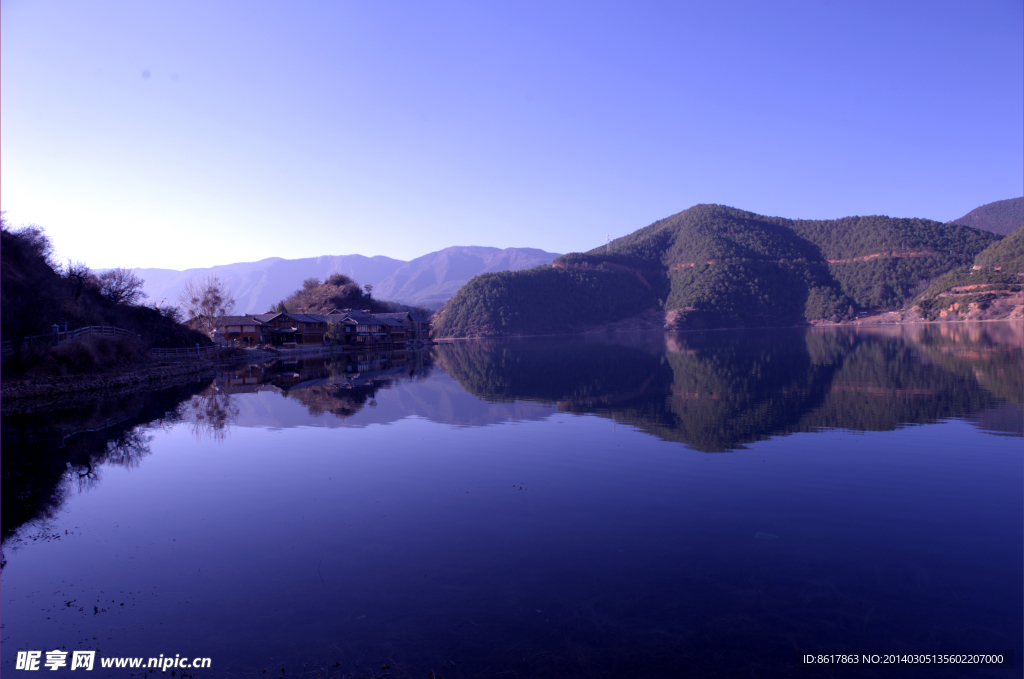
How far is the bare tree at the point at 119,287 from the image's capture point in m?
46.3

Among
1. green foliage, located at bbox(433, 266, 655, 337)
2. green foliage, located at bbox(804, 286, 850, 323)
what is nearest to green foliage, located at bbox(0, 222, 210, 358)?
green foliage, located at bbox(433, 266, 655, 337)

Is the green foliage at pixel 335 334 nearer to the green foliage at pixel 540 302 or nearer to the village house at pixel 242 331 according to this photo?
the village house at pixel 242 331

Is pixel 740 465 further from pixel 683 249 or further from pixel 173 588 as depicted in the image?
pixel 683 249

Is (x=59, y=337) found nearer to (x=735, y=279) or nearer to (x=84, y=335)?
(x=84, y=335)

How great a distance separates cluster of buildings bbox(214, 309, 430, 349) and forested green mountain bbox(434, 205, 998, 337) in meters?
59.5

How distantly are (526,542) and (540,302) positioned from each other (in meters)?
153

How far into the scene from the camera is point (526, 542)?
7.93 m

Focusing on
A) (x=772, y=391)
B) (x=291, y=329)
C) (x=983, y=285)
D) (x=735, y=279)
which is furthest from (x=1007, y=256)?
(x=291, y=329)

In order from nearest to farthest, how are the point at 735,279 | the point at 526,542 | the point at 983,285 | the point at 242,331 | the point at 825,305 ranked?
1. the point at 526,542
2. the point at 242,331
3. the point at 983,285
4. the point at 825,305
5. the point at 735,279

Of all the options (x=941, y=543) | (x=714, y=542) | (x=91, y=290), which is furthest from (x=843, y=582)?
(x=91, y=290)

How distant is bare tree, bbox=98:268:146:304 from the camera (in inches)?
1823

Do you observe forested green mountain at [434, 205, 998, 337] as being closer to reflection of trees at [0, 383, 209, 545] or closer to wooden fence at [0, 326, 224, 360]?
wooden fence at [0, 326, 224, 360]

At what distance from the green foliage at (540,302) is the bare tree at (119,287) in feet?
307

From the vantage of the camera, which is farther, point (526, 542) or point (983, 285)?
point (983, 285)
